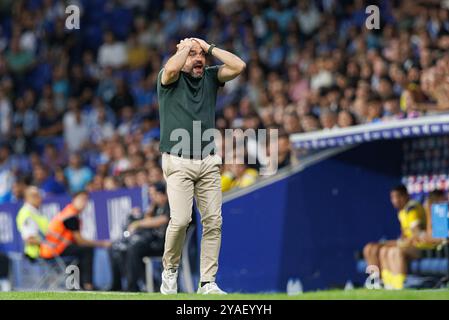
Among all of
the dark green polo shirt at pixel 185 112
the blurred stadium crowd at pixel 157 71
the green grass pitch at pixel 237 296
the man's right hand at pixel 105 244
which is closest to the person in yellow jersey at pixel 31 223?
the man's right hand at pixel 105 244

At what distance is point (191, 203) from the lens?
36.6ft

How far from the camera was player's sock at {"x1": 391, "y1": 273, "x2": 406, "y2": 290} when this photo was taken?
1477cm

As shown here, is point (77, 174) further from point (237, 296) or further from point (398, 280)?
point (237, 296)

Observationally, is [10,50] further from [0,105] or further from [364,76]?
[364,76]

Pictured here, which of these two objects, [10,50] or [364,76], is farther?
[10,50]

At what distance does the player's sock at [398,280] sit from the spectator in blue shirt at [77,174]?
7152 mm

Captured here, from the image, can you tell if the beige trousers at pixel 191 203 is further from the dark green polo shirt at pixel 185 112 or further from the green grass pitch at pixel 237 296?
the green grass pitch at pixel 237 296

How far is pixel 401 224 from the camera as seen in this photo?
15375 millimetres

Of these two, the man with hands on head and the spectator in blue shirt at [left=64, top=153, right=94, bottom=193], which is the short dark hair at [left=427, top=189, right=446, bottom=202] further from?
the spectator in blue shirt at [left=64, top=153, right=94, bottom=193]

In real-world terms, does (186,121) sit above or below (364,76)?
below

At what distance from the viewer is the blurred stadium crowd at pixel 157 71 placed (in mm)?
16656

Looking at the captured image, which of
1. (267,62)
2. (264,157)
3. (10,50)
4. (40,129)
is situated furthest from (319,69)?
(10,50)

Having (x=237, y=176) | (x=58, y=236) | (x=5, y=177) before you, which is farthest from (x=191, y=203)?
(x=5, y=177)
